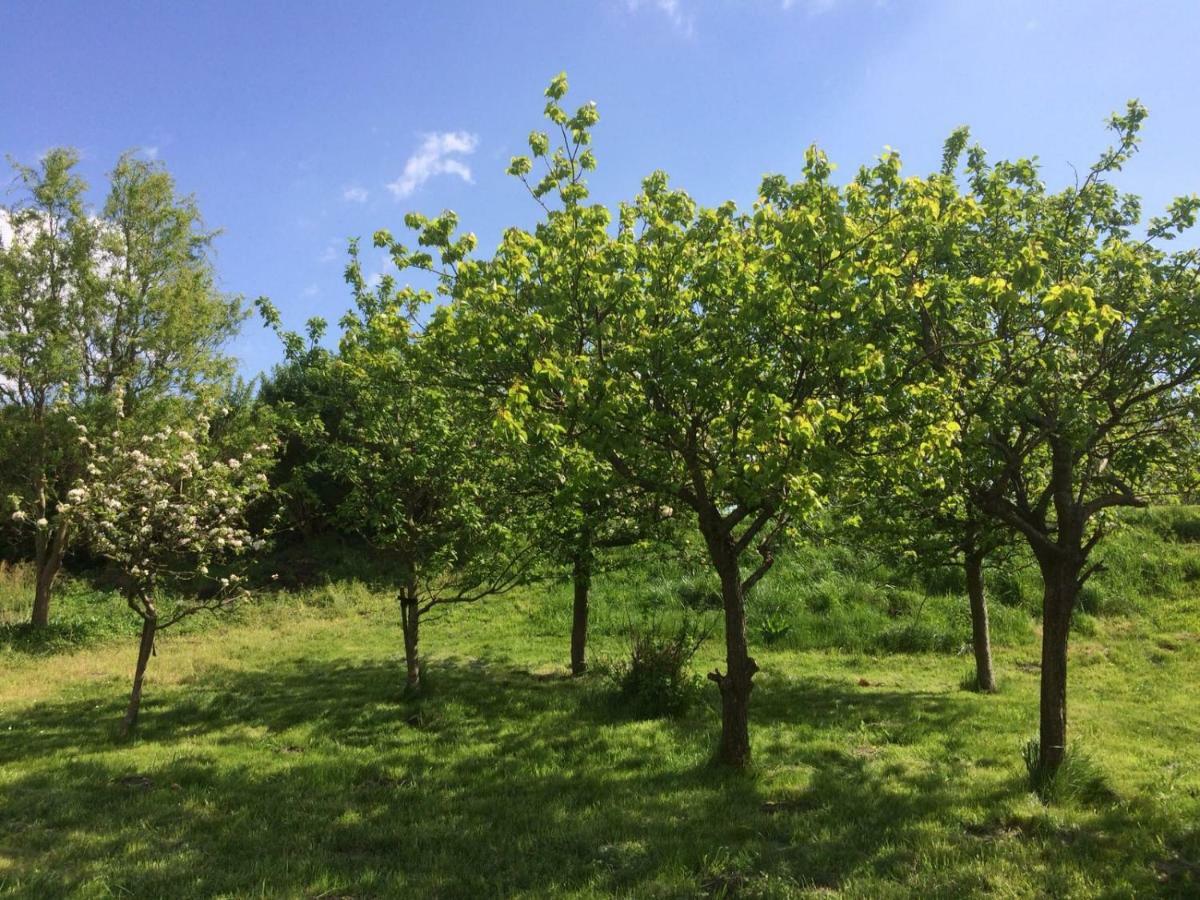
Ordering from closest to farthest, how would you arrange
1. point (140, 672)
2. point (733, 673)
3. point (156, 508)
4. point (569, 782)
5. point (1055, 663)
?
point (1055, 663), point (569, 782), point (733, 673), point (156, 508), point (140, 672)

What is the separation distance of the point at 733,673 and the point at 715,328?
13.9 ft

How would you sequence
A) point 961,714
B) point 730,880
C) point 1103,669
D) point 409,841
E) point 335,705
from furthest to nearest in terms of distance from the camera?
1. point 1103,669
2. point 335,705
3. point 961,714
4. point 409,841
5. point 730,880

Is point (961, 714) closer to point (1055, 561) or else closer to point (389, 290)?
point (1055, 561)

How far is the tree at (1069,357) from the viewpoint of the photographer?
22.2 feet

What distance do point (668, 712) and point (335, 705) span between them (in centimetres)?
577

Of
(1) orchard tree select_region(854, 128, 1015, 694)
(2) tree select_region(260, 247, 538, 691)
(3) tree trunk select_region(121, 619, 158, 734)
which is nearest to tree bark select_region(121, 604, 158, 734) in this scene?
(3) tree trunk select_region(121, 619, 158, 734)

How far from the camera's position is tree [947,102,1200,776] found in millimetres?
6781

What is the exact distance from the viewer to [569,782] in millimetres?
8516

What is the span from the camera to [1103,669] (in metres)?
15.5

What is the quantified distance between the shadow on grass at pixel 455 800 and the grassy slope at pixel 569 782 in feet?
0.13

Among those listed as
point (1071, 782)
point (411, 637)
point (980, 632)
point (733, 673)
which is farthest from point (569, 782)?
point (980, 632)

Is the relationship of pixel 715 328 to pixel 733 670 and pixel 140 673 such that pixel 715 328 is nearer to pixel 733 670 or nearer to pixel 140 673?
pixel 733 670

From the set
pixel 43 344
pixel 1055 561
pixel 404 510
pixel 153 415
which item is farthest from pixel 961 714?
pixel 43 344

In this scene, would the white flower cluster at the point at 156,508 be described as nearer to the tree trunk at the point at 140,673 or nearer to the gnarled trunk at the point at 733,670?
the tree trunk at the point at 140,673
